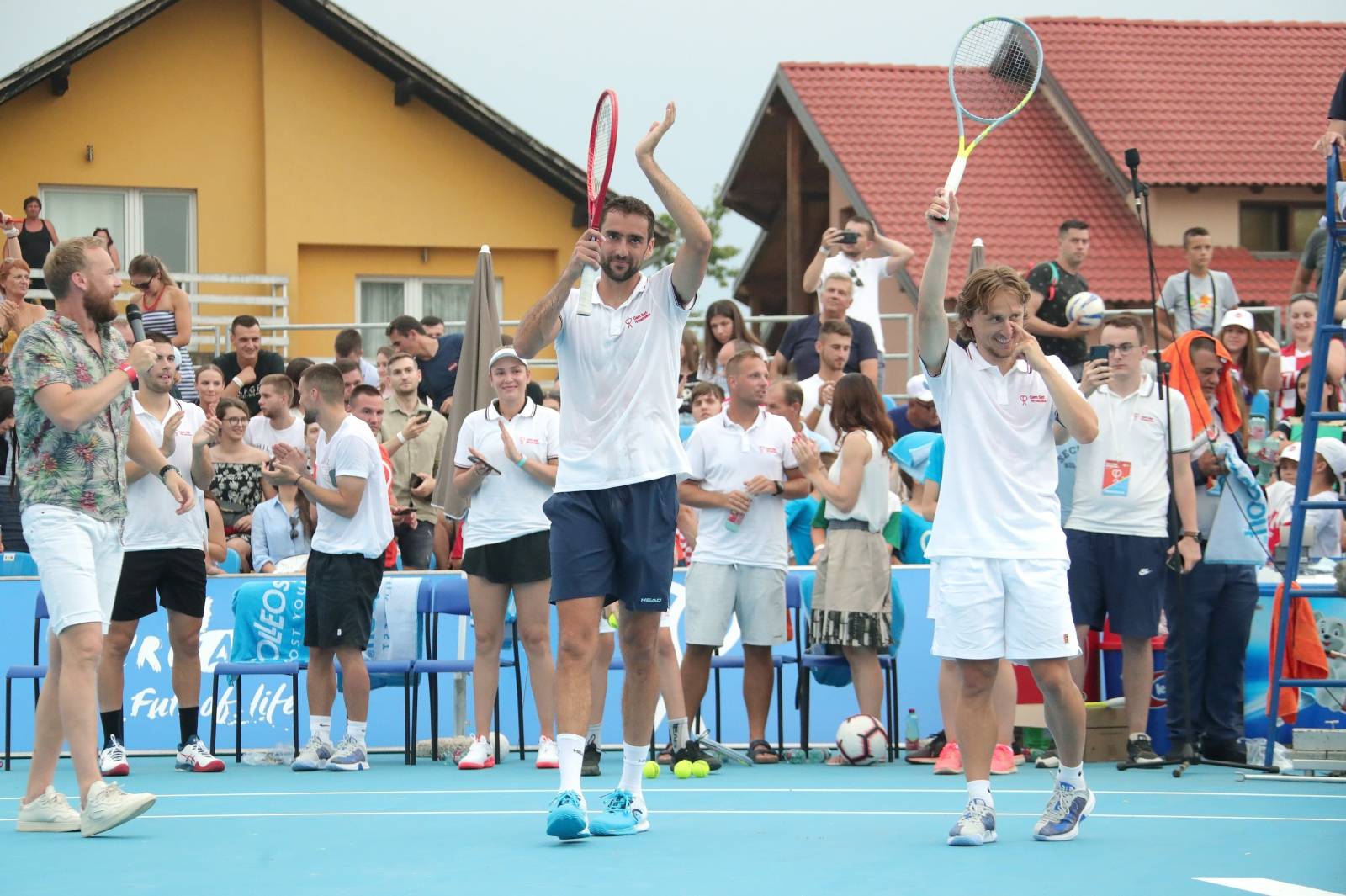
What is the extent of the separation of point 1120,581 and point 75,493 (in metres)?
5.83

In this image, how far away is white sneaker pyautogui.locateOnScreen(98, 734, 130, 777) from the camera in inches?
397

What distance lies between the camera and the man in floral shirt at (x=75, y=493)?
24.2ft

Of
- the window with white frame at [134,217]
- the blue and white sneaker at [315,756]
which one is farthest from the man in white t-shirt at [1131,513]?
the window with white frame at [134,217]

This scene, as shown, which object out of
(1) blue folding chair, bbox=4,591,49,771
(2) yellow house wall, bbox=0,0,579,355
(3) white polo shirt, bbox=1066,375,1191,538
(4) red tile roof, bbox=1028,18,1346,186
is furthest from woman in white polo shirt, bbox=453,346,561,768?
(4) red tile roof, bbox=1028,18,1346,186

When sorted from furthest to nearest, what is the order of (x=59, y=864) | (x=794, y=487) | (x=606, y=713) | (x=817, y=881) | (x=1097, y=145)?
1. (x=1097, y=145)
2. (x=606, y=713)
3. (x=794, y=487)
4. (x=59, y=864)
5. (x=817, y=881)

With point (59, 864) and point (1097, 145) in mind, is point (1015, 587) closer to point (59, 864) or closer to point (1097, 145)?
point (59, 864)

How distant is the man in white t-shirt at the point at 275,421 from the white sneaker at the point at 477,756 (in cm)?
373

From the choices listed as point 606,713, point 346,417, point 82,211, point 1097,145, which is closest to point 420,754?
point 606,713

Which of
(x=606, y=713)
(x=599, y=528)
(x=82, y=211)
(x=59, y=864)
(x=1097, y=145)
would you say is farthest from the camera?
(x=1097, y=145)

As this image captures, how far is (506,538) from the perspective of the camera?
34.6 feet

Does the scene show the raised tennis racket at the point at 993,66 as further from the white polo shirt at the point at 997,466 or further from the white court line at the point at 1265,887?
the white court line at the point at 1265,887

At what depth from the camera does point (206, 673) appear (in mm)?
11961

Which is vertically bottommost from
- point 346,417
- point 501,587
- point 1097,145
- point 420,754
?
point 420,754

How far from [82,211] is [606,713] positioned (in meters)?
16.4
